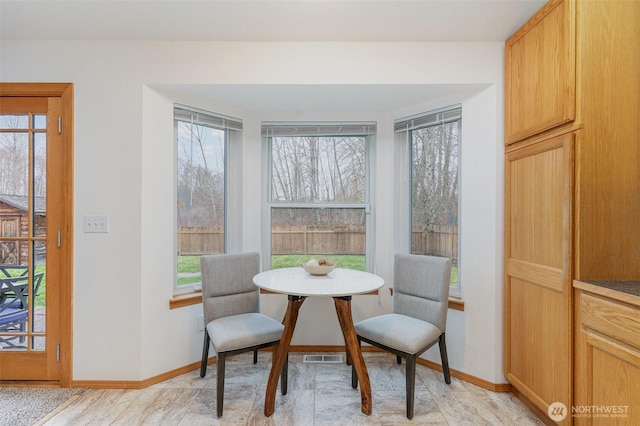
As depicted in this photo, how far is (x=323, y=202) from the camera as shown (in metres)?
2.78

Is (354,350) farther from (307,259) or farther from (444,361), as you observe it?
(307,259)

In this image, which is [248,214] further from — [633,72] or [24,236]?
[633,72]

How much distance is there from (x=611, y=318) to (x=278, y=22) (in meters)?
2.33

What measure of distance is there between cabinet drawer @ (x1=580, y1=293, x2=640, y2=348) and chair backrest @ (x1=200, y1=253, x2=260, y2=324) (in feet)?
6.47

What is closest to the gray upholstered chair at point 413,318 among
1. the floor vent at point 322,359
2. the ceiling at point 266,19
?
the floor vent at point 322,359

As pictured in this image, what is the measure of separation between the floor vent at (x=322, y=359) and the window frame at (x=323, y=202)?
2.60 feet

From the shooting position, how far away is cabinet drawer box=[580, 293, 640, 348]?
1.19 m

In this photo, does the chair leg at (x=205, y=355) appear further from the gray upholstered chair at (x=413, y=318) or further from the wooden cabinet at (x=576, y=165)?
the wooden cabinet at (x=576, y=165)

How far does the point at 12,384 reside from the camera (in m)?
2.10

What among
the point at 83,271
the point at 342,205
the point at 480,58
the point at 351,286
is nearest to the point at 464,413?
the point at 351,286

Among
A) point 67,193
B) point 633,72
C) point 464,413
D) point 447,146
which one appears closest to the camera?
point 633,72

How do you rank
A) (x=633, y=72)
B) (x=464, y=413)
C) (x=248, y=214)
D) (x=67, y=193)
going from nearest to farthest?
1. (x=633, y=72)
2. (x=464, y=413)
3. (x=67, y=193)
4. (x=248, y=214)

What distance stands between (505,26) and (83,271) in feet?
10.7

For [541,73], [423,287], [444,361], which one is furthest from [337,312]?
[541,73]
